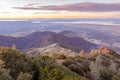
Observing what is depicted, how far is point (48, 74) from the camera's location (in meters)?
31.4

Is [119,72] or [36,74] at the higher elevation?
[36,74]

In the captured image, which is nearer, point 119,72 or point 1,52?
point 1,52

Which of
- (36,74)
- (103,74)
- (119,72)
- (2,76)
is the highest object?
(2,76)

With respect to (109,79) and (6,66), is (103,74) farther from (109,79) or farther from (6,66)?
(6,66)

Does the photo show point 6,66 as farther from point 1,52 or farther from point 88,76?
point 88,76


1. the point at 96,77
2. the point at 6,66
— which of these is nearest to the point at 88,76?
the point at 96,77

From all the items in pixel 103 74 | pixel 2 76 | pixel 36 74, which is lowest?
pixel 103 74

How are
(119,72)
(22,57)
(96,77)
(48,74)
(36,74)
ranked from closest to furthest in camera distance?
1. (48,74)
2. (36,74)
3. (22,57)
4. (96,77)
5. (119,72)

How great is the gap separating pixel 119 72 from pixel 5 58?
38.0 meters

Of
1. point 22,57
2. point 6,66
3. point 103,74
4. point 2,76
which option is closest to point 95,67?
point 103,74

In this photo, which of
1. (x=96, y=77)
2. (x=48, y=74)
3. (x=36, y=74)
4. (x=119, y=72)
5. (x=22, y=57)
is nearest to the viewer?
(x=48, y=74)

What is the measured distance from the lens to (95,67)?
53.1 meters

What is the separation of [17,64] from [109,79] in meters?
23.6

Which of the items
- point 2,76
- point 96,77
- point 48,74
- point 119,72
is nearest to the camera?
point 2,76
